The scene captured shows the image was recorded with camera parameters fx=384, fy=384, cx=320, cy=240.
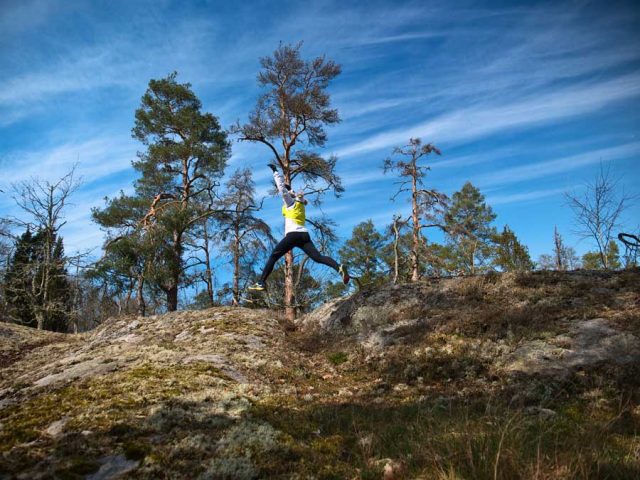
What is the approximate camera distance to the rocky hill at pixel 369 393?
131 inches

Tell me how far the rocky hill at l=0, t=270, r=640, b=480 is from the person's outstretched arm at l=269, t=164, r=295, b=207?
3145mm

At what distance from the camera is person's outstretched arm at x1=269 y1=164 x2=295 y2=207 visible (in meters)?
8.25

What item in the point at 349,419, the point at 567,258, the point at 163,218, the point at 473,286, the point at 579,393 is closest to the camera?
the point at 349,419

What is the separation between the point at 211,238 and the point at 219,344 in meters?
15.4

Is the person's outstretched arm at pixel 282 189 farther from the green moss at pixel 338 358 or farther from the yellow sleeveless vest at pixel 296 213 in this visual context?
the green moss at pixel 338 358

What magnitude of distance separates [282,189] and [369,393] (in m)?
4.56

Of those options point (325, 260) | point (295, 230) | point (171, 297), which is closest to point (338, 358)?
point (325, 260)

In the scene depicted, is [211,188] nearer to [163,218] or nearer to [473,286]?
[163,218]

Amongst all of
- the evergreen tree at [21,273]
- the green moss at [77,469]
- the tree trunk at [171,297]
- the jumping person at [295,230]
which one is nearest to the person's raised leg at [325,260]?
the jumping person at [295,230]

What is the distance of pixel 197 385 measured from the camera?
207 inches

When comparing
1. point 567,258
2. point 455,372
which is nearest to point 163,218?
point 455,372

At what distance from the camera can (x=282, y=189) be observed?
27.8ft

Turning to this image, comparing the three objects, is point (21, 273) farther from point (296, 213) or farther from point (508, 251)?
point (508, 251)

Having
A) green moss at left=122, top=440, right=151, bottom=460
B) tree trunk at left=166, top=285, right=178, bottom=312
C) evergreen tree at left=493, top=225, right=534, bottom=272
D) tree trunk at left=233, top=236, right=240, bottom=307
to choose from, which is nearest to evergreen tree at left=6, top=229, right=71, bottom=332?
tree trunk at left=166, top=285, right=178, bottom=312
